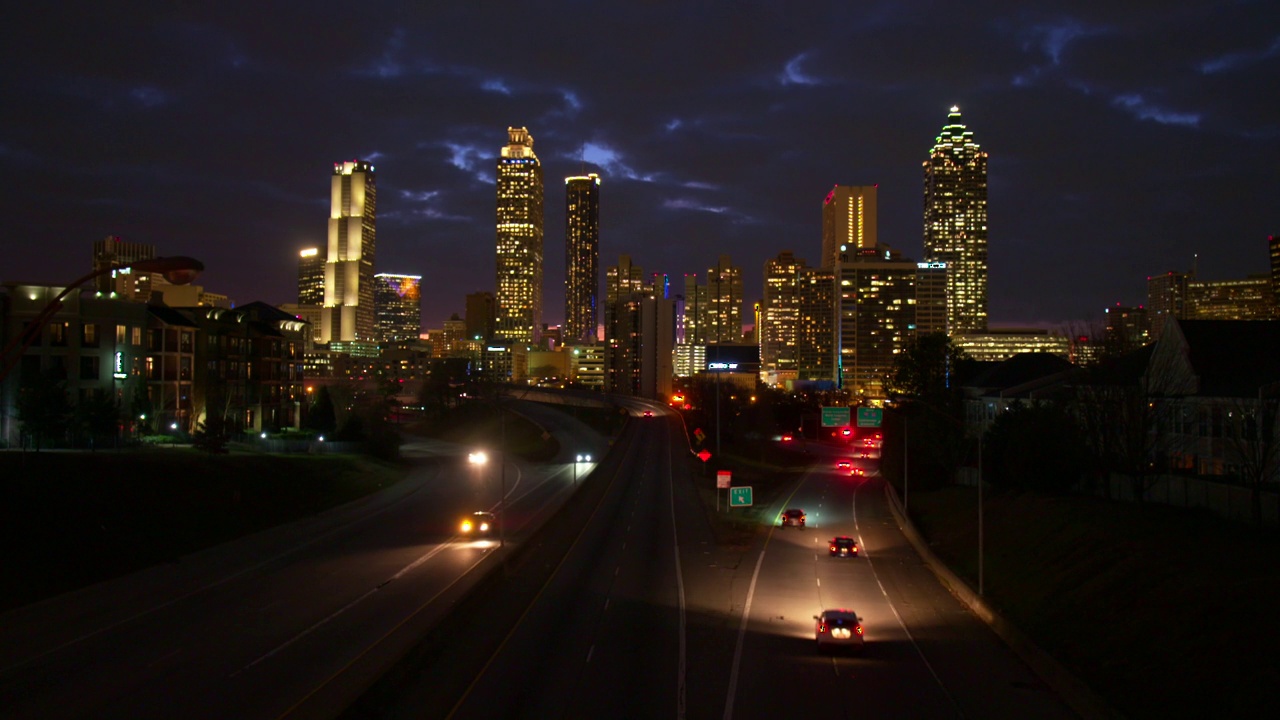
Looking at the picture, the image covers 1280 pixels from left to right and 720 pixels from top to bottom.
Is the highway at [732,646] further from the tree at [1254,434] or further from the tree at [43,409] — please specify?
the tree at [43,409]

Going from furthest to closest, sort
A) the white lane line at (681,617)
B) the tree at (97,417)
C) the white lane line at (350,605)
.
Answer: the tree at (97,417) < the white lane line at (350,605) < the white lane line at (681,617)

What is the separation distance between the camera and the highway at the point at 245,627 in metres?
19.8

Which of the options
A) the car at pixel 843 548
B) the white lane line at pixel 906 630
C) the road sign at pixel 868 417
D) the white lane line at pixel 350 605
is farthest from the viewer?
the road sign at pixel 868 417

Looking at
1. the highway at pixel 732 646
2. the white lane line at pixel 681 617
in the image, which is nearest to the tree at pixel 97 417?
the highway at pixel 732 646

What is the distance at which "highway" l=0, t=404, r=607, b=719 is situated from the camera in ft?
64.8

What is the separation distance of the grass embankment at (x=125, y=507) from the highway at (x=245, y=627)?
54.0 inches

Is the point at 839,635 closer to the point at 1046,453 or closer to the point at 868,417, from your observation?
the point at 1046,453

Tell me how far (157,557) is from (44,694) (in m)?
19.1

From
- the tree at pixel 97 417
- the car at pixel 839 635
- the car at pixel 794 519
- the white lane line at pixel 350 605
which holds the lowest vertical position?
the car at pixel 794 519

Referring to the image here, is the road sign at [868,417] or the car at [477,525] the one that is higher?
the road sign at [868,417]

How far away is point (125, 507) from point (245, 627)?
18.6 metres

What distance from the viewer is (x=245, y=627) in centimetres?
2675

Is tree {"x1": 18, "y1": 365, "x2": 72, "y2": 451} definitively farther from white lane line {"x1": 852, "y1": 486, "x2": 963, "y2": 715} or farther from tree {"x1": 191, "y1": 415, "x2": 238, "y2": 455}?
white lane line {"x1": 852, "y1": 486, "x2": 963, "y2": 715}

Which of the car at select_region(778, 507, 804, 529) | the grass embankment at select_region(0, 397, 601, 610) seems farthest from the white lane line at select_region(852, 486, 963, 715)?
the grass embankment at select_region(0, 397, 601, 610)
